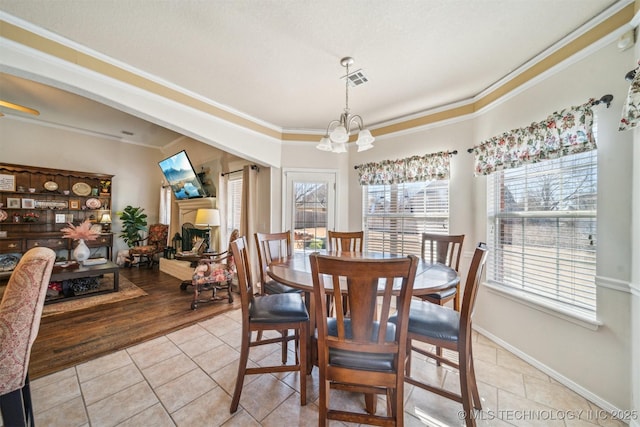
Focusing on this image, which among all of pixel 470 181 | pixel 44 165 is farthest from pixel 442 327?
pixel 44 165

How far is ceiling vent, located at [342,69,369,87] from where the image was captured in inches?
91.1

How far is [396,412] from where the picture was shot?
115cm

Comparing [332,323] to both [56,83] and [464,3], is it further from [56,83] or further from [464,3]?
[56,83]

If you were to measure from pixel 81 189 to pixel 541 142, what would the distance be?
7.57 meters

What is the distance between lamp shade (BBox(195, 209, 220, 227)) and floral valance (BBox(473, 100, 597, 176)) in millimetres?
4006

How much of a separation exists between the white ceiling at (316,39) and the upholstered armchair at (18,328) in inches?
69.1

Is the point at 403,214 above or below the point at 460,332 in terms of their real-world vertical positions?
above

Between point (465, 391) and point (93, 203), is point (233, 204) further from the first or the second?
point (465, 391)

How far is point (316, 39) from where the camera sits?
1.86 m

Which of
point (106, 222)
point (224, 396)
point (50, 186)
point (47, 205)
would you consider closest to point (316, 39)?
point (224, 396)

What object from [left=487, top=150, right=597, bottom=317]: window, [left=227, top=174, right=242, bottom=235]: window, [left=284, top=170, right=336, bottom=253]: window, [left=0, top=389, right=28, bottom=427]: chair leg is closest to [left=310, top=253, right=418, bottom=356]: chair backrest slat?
[left=0, top=389, right=28, bottom=427]: chair leg

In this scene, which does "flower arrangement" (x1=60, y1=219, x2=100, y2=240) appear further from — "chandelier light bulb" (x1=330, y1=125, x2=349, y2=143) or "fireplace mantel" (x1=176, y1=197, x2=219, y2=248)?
"chandelier light bulb" (x1=330, y1=125, x2=349, y2=143)

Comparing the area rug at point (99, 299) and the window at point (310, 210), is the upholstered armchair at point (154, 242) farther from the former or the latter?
the window at point (310, 210)

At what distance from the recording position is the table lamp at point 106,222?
5176 mm
